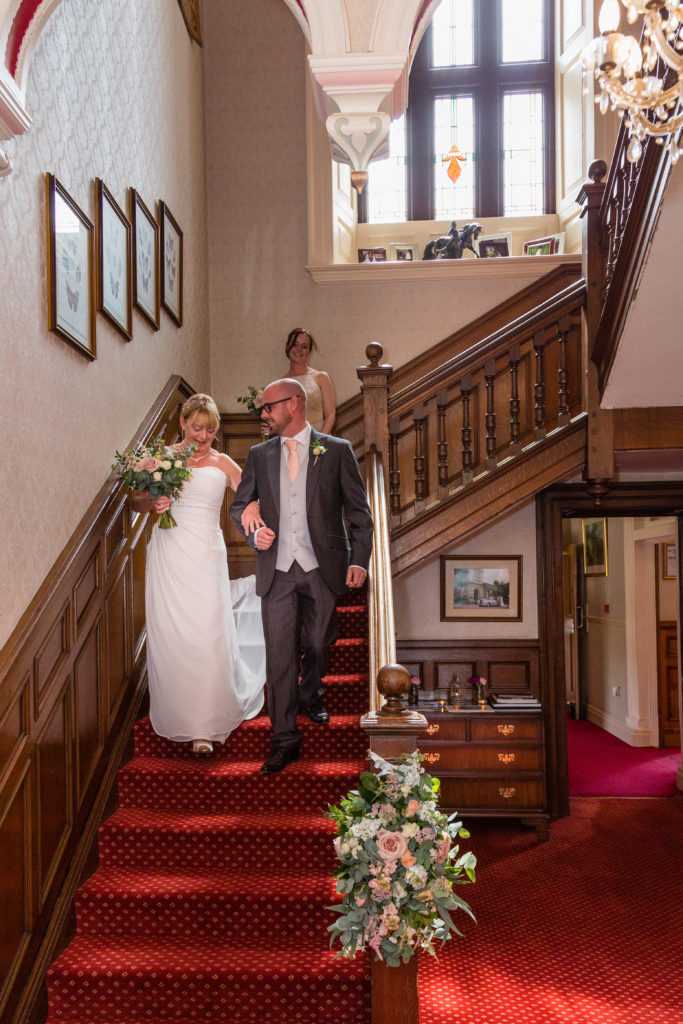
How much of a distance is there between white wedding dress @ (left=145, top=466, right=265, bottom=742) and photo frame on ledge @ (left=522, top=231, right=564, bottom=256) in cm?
533

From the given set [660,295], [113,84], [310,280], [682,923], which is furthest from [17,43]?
[310,280]

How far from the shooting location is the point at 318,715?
14.6 ft

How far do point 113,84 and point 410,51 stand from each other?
333 centimetres

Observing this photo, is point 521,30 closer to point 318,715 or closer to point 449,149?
point 449,149

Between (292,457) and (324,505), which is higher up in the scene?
(292,457)

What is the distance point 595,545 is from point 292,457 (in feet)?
27.5

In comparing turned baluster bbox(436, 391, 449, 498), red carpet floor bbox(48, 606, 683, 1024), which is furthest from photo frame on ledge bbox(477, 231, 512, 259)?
red carpet floor bbox(48, 606, 683, 1024)

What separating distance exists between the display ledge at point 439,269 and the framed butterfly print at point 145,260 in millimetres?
2380

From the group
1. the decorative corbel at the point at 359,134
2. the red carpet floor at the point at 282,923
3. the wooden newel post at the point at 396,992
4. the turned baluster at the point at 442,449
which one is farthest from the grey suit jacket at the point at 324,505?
the decorative corbel at the point at 359,134

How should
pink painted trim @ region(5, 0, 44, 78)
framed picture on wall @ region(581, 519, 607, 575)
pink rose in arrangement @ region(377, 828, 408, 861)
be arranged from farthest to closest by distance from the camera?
framed picture on wall @ region(581, 519, 607, 575) < pink rose in arrangement @ region(377, 828, 408, 861) < pink painted trim @ region(5, 0, 44, 78)

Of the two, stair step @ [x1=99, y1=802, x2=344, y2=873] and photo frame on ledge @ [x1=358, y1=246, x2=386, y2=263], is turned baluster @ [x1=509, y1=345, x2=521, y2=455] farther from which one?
stair step @ [x1=99, y1=802, x2=344, y2=873]

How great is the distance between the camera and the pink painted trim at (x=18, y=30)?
2.47 metres

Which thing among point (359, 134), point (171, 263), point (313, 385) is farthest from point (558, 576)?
point (359, 134)

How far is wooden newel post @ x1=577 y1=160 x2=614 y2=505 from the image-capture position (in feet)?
19.7
